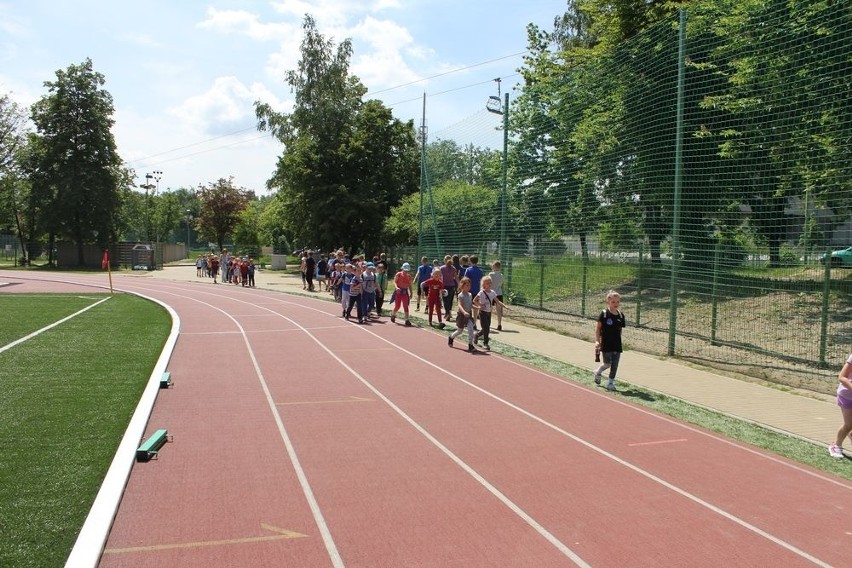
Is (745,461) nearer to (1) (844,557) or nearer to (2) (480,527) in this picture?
A: (1) (844,557)

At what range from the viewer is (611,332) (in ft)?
34.6

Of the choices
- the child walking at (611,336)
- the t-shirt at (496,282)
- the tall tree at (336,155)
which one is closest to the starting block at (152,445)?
the child walking at (611,336)

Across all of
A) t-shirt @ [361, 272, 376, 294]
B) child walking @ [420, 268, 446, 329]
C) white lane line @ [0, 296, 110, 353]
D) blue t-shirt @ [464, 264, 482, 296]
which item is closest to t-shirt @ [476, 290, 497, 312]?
blue t-shirt @ [464, 264, 482, 296]

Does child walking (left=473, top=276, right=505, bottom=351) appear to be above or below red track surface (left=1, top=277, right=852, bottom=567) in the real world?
above

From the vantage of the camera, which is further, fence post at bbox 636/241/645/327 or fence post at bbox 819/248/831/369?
fence post at bbox 636/241/645/327

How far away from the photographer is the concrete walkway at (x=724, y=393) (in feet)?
28.6

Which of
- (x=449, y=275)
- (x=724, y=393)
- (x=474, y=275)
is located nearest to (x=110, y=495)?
(x=724, y=393)

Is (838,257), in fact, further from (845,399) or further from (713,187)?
(845,399)

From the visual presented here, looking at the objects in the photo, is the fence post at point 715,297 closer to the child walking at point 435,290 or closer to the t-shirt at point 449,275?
the child walking at point 435,290

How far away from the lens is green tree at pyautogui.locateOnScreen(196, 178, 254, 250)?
3287 inches

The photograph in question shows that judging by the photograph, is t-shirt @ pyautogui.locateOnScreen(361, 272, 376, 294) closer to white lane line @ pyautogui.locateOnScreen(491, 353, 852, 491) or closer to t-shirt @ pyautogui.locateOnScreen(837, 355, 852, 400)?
white lane line @ pyautogui.locateOnScreen(491, 353, 852, 491)

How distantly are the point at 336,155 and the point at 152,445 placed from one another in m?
37.4

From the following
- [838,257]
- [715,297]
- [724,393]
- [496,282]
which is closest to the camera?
[724,393]

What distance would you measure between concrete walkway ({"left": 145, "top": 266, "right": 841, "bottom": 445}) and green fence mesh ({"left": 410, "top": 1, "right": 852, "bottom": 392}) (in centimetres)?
80
